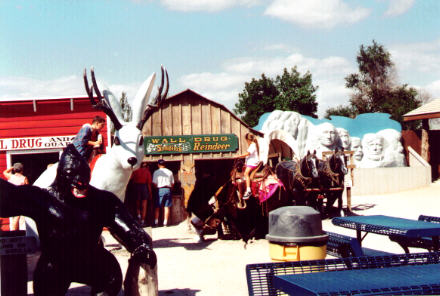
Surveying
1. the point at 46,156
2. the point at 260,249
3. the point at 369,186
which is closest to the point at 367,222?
the point at 260,249

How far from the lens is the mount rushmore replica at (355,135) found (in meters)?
24.3

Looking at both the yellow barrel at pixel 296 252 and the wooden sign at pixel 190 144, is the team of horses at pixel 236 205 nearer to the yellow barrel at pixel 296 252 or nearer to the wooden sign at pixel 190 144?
the wooden sign at pixel 190 144

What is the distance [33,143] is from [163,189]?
3494 mm

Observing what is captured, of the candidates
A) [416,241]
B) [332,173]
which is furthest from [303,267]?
[332,173]

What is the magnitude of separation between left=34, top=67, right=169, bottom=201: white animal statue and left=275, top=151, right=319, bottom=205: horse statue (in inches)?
280

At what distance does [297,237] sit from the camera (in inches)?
190

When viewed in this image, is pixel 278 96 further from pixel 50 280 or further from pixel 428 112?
pixel 50 280

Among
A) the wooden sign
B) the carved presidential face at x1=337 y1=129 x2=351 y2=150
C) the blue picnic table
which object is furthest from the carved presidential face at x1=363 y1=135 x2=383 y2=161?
the blue picnic table

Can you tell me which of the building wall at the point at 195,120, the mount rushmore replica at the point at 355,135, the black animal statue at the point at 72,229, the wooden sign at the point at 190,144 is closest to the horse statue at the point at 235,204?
the wooden sign at the point at 190,144

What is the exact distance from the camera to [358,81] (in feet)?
163

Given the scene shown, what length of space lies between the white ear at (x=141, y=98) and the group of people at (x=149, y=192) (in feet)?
19.5

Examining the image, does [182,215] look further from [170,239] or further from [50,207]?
[50,207]

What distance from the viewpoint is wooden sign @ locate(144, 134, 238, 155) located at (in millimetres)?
15977

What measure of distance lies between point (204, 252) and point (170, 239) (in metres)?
2.03
